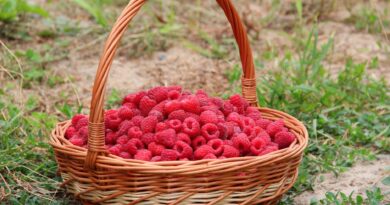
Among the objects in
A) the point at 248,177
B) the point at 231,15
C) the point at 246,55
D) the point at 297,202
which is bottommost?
the point at 297,202

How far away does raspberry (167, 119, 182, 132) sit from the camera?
6.22 feet

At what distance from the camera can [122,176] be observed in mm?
1766

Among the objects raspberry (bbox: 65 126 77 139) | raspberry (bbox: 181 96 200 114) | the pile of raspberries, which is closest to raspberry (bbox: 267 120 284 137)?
the pile of raspberries

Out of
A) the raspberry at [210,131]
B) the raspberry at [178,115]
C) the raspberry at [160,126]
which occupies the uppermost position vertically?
the raspberry at [178,115]

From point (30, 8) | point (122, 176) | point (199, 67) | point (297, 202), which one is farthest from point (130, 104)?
point (30, 8)

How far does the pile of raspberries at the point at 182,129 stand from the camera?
1851mm

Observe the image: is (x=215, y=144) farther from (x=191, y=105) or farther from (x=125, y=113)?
(x=125, y=113)

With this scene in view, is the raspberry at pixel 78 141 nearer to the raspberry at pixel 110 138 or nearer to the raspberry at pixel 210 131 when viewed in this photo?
the raspberry at pixel 110 138

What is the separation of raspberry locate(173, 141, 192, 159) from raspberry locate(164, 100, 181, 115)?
0.15 meters

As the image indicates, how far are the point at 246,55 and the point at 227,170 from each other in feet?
1.89

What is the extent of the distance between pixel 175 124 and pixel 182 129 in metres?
0.03

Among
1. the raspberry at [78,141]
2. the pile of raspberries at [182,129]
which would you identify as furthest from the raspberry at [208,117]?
the raspberry at [78,141]

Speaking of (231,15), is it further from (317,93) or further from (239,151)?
(317,93)

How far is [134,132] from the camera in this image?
191cm
